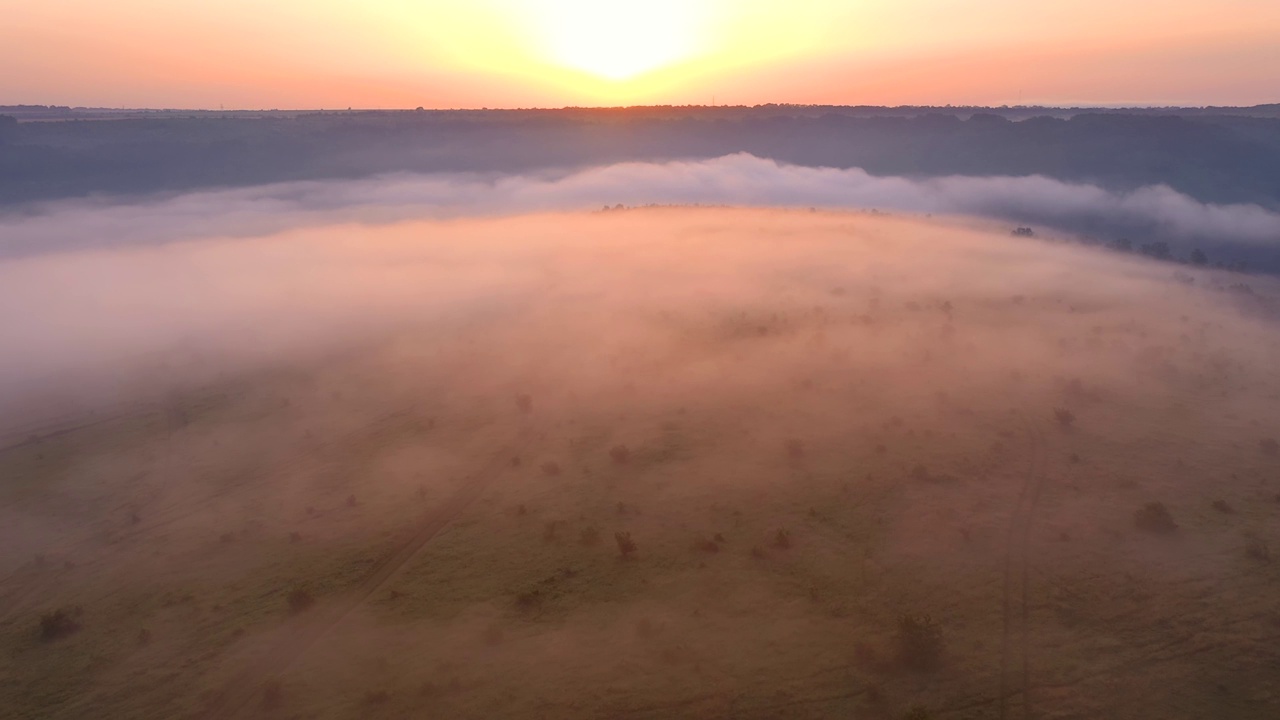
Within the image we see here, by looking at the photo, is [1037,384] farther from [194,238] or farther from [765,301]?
[194,238]

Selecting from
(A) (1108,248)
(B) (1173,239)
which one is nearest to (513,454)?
(A) (1108,248)

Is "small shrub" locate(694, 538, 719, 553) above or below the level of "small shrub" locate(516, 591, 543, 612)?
above

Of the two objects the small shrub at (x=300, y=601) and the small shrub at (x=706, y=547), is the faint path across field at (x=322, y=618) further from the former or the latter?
the small shrub at (x=706, y=547)

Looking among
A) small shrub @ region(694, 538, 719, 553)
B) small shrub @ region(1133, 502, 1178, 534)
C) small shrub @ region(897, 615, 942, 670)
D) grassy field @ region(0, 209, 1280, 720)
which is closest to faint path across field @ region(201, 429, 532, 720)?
grassy field @ region(0, 209, 1280, 720)

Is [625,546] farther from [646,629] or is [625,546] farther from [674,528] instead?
[646,629]

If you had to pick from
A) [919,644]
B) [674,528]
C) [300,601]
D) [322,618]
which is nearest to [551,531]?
[674,528]

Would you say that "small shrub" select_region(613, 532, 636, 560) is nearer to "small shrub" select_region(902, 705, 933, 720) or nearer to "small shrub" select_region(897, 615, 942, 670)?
"small shrub" select_region(897, 615, 942, 670)
